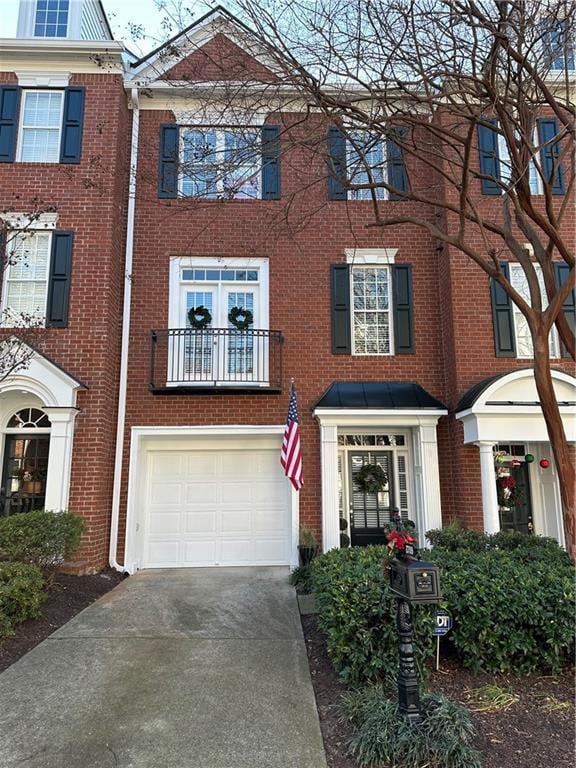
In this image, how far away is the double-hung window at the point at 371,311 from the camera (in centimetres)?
911

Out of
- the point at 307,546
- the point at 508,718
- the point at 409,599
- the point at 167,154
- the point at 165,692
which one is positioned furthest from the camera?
the point at 167,154

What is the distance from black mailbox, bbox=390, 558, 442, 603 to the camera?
3352 millimetres

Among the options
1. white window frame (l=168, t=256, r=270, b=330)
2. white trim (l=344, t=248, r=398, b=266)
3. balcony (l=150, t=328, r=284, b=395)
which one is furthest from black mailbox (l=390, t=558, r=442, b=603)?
white trim (l=344, t=248, r=398, b=266)

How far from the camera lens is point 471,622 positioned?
4.08 meters

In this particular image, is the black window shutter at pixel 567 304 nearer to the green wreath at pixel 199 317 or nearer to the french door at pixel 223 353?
the french door at pixel 223 353

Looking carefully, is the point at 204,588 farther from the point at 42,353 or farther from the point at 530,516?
the point at 530,516

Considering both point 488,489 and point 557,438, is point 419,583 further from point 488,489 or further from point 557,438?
point 488,489

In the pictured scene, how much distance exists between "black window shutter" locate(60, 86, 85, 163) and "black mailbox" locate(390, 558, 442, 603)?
8.81 m

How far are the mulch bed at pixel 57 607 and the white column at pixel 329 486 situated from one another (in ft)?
11.4

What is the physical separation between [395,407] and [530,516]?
3169mm

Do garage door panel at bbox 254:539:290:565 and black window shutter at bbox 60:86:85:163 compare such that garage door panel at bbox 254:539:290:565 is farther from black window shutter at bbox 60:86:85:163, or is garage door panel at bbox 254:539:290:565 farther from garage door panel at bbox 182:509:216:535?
black window shutter at bbox 60:86:85:163

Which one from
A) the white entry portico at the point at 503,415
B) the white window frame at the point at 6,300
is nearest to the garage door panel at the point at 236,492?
the white entry portico at the point at 503,415

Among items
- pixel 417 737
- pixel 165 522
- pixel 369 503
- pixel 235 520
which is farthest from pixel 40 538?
pixel 417 737

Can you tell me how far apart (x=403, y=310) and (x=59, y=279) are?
6188 millimetres
